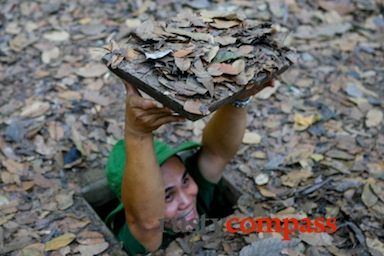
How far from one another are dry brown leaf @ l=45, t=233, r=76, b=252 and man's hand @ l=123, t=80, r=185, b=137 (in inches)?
27.0

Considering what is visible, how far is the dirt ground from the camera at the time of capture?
2.38 m

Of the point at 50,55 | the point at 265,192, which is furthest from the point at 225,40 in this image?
the point at 50,55

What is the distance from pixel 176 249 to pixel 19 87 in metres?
1.51

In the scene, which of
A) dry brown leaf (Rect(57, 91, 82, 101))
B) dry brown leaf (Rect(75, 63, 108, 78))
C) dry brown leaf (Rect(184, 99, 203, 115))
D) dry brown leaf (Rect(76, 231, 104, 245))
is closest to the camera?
dry brown leaf (Rect(184, 99, 203, 115))

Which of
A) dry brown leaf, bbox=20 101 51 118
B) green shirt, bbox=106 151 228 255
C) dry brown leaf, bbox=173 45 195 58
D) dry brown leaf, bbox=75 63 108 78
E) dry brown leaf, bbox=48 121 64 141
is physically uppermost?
dry brown leaf, bbox=173 45 195 58

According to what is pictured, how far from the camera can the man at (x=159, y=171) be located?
6.61 ft

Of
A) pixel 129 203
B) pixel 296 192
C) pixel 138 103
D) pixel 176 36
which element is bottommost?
pixel 296 192

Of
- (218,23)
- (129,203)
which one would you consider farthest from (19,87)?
(218,23)

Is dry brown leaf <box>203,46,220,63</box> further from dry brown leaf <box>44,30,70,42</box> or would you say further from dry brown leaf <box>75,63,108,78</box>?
dry brown leaf <box>44,30,70,42</box>

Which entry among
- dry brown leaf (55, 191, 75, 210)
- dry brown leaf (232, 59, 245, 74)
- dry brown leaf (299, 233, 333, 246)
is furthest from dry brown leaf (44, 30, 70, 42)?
dry brown leaf (299, 233, 333, 246)

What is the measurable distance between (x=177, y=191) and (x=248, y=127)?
0.80 m

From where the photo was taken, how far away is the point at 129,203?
88.2 inches

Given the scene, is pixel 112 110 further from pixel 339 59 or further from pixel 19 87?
pixel 339 59

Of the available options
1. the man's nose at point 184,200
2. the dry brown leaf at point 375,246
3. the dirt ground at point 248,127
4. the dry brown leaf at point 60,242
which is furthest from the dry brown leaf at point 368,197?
the dry brown leaf at point 60,242
